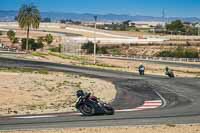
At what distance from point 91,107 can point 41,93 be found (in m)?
14.5

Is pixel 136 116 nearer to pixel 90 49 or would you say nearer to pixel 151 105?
pixel 151 105

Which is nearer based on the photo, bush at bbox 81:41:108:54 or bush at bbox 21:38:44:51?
bush at bbox 21:38:44:51

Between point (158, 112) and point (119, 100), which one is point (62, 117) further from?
point (119, 100)

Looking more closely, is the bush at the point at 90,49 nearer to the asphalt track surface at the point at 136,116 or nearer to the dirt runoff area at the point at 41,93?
the dirt runoff area at the point at 41,93

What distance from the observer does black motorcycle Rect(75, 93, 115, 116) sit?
27844mm

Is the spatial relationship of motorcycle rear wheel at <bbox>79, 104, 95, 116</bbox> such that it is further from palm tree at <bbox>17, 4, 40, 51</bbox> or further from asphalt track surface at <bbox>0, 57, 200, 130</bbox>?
palm tree at <bbox>17, 4, 40, 51</bbox>

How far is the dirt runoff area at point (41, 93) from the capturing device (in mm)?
33188

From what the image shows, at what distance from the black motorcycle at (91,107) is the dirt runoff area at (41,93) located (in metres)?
3.55

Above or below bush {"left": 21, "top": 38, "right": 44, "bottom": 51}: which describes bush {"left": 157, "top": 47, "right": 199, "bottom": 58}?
below

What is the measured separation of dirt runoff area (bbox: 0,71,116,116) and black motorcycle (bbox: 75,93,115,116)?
3.55 metres

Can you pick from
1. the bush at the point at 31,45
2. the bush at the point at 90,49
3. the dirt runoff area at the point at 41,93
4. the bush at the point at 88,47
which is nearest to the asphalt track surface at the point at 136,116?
the dirt runoff area at the point at 41,93

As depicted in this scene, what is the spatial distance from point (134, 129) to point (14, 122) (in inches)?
260

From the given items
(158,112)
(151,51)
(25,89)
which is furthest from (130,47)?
(158,112)

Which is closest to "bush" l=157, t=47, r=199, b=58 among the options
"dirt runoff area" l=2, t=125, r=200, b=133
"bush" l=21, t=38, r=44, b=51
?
"bush" l=21, t=38, r=44, b=51
